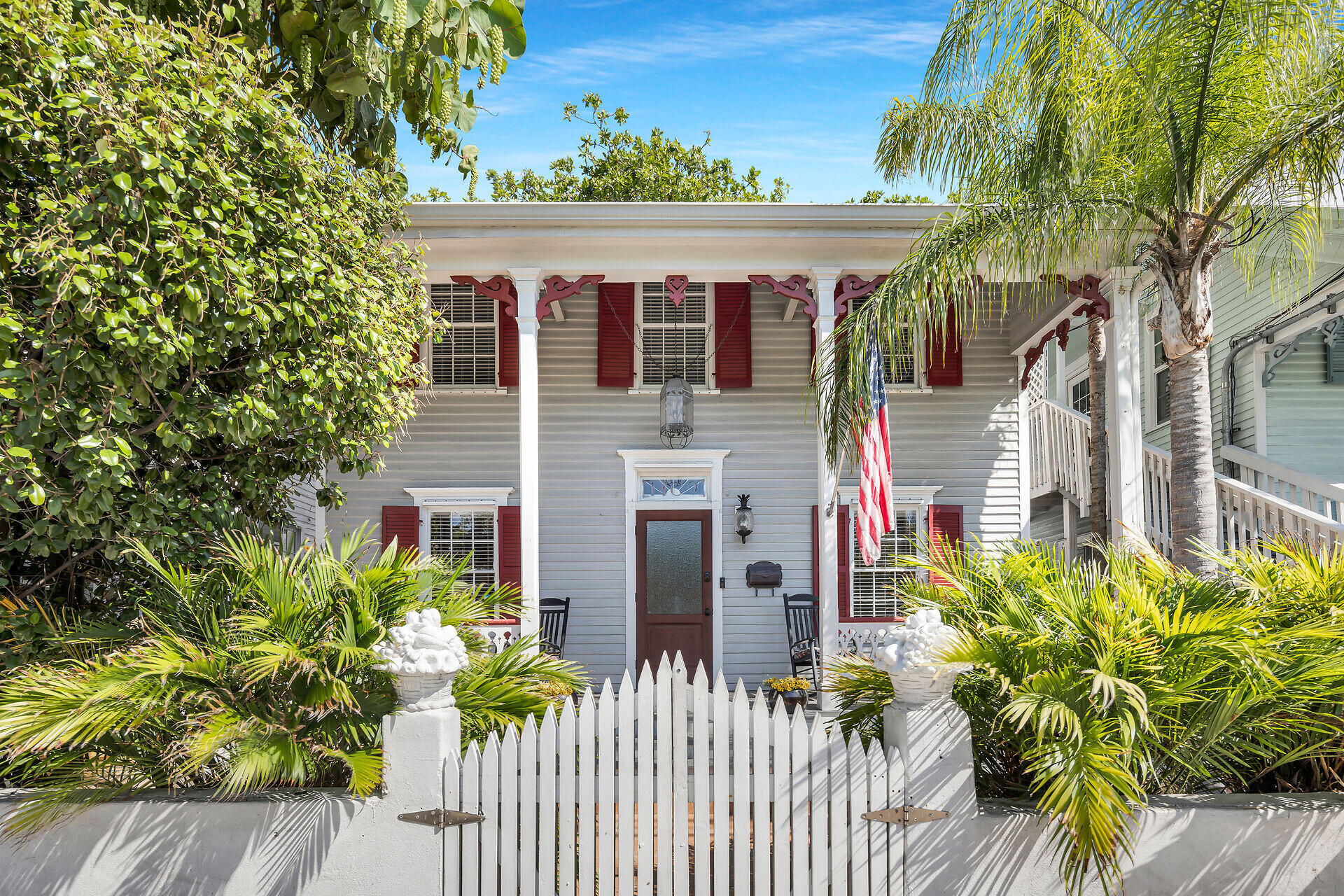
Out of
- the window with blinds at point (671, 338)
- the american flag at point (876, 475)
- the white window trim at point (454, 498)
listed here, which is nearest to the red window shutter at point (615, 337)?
the window with blinds at point (671, 338)

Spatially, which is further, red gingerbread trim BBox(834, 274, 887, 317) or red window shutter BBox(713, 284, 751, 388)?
red window shutter BBox(713, 284, 751, 388)

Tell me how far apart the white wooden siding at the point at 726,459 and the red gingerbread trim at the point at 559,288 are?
210 cm

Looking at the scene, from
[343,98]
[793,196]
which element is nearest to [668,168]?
[793,196]

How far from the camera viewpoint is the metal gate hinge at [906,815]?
3.19 metres

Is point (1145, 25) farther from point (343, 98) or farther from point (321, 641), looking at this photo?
point (321, 641)

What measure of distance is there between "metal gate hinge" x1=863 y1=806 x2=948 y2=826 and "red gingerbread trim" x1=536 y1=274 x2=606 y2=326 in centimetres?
509

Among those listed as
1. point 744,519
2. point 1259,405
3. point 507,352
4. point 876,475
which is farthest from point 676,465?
point 1259,405

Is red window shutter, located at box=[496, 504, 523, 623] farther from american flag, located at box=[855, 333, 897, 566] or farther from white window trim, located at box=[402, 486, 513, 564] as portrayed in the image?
american flag, located at box=[855, 333, 897, 566]

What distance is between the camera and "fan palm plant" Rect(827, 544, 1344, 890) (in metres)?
3.01

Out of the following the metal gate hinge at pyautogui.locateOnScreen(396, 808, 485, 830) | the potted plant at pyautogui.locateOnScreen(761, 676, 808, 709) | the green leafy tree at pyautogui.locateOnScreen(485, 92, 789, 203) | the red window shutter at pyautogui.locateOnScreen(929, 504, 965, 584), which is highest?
the green leafy tree at pyautogui.locateOnScreen(485, 92, 789, 203)

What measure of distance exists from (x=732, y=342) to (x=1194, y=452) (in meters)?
5.03

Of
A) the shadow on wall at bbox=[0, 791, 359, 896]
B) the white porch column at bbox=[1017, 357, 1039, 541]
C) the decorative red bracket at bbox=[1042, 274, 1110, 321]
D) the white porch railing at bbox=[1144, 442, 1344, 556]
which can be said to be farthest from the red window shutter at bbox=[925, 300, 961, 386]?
the shadow on wall at bbox=[0, 791, 359, 896]

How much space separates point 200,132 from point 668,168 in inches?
662

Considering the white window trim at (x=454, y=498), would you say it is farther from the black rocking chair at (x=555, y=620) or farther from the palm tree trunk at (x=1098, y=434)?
the palm tree trunk at (x=1098, y=434)
